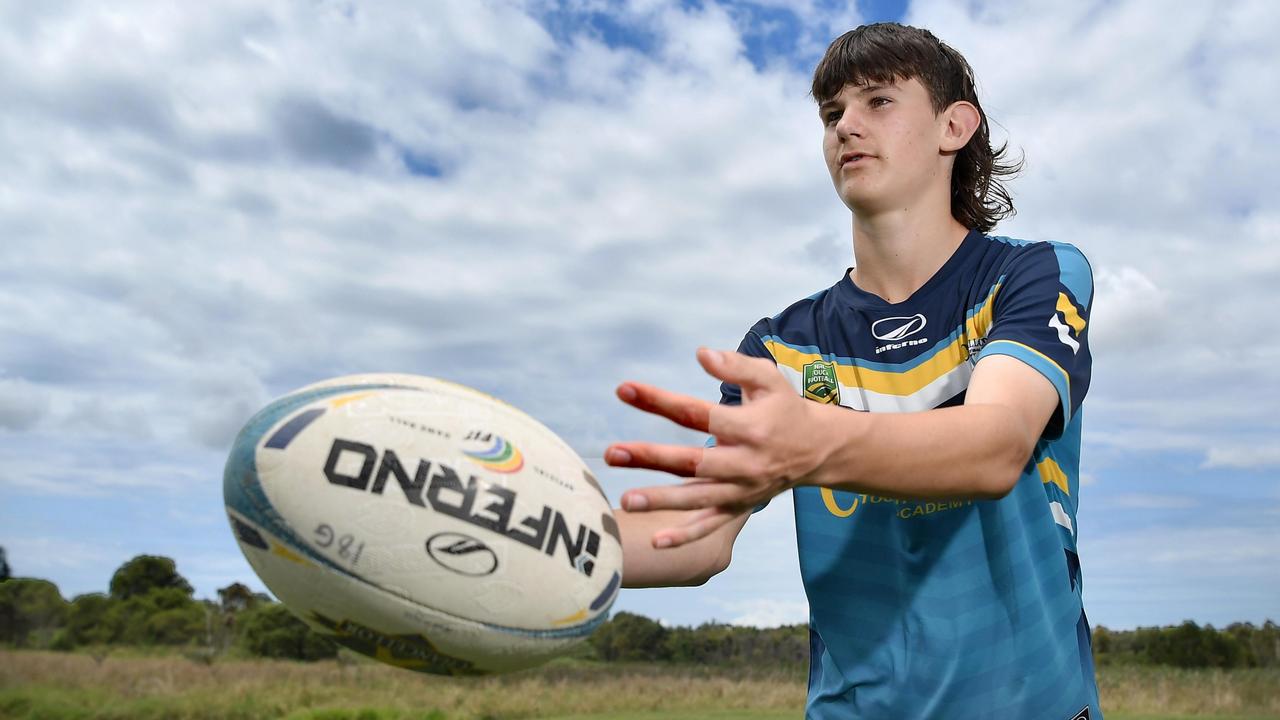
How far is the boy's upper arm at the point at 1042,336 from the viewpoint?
87.9 inches

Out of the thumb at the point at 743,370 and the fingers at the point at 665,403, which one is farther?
the fingers at the point at 665,403

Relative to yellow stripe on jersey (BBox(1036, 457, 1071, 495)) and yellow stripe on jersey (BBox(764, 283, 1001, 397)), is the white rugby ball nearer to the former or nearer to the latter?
yellow stripe on jersey (BBox(764, 283, 1001, 397))

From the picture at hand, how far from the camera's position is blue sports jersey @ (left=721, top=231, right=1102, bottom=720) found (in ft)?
9.36

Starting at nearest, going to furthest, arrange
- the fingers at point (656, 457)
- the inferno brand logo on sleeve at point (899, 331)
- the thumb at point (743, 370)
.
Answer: the thumb at point (743, 370) < the fingers at point (656, 457) < the inferno brand logo on sleeve at point (899, 331)

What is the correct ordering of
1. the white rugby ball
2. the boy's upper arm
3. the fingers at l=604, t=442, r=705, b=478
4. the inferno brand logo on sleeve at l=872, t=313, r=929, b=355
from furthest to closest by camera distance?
the inferno brand logo on sleeve at l=872, t=313, r=929, b=355 → the white rugby ball → the boy's upper arm → the fingers at l=604, t=442, r=705, b=478

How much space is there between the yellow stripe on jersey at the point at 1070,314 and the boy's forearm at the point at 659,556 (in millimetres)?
1192

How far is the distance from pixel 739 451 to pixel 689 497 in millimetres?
149

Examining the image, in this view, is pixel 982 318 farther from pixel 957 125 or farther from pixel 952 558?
pixel 957 125

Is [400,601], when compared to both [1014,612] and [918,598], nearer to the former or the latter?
[918,598]

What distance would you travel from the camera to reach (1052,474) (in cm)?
304

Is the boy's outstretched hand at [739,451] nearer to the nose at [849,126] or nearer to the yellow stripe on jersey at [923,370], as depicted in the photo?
the yellow stripe on jersey at [923,370]

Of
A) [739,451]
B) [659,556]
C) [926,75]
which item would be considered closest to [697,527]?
[739,451]

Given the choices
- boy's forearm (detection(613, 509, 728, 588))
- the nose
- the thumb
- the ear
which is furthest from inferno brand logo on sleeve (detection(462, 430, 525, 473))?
the ear

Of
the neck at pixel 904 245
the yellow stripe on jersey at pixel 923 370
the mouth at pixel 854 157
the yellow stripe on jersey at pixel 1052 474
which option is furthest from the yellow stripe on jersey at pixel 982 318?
the mouth at pixel 854 157
